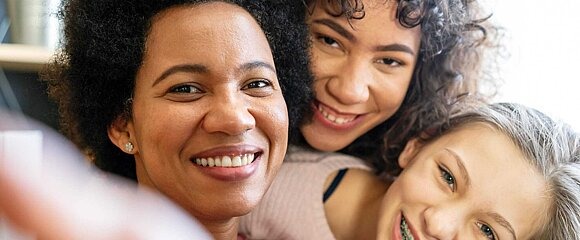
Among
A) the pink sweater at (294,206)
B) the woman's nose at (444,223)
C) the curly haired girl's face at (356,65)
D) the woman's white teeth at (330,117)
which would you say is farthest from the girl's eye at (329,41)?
the woman's nose at (444,223)

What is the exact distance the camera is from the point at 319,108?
1.37 metres

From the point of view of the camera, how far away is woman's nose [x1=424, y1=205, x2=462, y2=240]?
1.21 metres

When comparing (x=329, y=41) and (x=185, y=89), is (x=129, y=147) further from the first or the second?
(x=329, y=41)

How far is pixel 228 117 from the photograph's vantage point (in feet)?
3.20

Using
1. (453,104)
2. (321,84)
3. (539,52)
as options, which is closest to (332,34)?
(321,84)

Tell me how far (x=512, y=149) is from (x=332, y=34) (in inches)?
14.9

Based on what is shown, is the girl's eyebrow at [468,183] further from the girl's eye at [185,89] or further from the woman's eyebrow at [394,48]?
the girl's eye at [185,89]

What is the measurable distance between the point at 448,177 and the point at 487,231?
4.6 inches

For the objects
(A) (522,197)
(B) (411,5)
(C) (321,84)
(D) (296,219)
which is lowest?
A: (D) (296,219)

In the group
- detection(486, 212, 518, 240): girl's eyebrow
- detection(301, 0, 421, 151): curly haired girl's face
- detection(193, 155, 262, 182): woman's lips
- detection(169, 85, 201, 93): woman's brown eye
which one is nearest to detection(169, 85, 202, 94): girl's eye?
detection(169, 85, 201, 93): woman's brown eye

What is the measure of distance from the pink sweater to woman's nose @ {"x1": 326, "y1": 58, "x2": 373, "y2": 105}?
175 mm

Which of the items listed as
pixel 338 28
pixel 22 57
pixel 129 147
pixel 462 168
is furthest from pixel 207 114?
pixel 22 57

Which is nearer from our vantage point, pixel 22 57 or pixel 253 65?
pixel 253 65

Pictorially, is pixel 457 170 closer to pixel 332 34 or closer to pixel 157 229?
pixel 332 34
